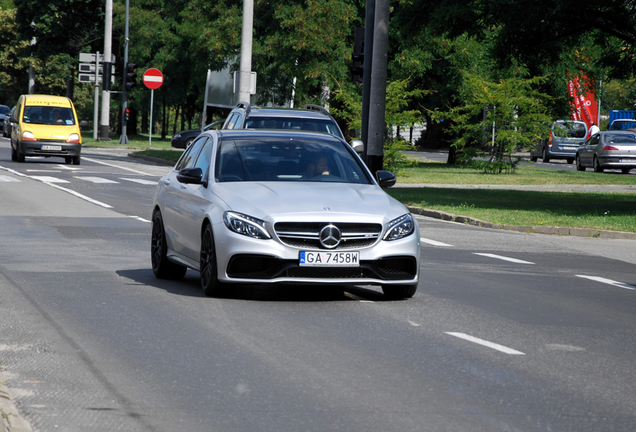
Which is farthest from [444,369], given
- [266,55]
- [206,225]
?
[266,55]

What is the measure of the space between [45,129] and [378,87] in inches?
532

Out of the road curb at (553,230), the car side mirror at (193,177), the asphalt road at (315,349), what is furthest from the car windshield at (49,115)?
the car side mirror at (193,177)

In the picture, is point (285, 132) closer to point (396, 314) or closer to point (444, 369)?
point (396, 314)

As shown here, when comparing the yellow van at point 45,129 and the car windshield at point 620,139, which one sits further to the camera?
the car windshield at point 620,139

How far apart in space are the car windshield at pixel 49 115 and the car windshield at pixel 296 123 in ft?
55.5

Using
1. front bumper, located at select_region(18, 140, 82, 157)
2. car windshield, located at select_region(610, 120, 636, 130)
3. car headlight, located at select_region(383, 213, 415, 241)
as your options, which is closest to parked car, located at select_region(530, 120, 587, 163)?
car windshield, located at select_region(610, 120, 636, 130)

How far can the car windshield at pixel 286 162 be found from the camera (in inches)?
398

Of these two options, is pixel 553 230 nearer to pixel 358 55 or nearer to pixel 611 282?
pixel 611 282

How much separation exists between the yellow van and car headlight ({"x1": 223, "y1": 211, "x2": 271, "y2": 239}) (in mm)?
24851

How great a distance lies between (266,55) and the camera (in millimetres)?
39812

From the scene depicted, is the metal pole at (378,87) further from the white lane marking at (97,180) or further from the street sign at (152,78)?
the street sign at (152,78)

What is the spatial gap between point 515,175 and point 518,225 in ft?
58.4

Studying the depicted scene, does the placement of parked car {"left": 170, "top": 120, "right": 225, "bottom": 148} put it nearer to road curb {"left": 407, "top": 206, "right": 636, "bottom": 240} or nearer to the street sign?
the street sign

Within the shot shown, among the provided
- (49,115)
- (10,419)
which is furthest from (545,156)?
(10,419)
